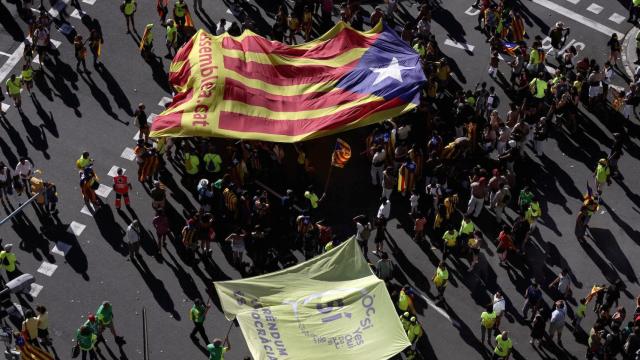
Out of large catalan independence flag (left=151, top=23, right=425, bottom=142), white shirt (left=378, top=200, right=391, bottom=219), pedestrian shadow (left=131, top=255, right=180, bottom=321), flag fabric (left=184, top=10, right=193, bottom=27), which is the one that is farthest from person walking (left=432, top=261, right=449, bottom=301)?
flag fabric (left=184, top=10, right=193, bottom=27)

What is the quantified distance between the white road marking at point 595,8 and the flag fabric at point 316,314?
21880mm

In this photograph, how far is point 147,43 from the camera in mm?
44906

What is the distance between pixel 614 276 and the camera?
39.1 metres

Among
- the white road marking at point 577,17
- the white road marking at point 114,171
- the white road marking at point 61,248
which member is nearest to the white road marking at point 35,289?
the white road marking at point 61,248

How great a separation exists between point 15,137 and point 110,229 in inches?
221

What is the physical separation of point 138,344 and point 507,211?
43.6 feet

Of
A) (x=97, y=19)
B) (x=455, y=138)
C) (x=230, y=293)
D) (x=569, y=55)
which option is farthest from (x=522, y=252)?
(x=97, y=19)

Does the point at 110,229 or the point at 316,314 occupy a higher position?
the point at 316,314

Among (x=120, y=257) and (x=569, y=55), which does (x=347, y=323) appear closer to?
(x=120, y=257)

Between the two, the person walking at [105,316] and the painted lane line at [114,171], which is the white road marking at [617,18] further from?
the person walking at [105,316]

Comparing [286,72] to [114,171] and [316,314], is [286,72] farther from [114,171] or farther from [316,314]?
[316,314]

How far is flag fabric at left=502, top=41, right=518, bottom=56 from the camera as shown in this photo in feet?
148

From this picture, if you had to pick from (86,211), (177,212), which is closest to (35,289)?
(86,211)

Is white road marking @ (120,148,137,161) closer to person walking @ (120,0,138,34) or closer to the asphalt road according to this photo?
the asphalt road
